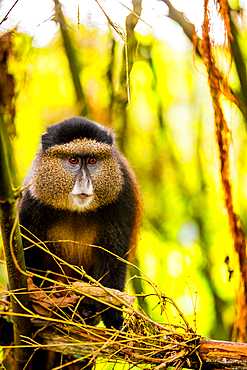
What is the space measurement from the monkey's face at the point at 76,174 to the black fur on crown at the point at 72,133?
54 mm

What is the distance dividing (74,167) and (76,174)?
0.08 meters

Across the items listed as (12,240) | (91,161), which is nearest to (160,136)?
(91,161)

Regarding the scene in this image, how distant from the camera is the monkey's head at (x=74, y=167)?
3172mm

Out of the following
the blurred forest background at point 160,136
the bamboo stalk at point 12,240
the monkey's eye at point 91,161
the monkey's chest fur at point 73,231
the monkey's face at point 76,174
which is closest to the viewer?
the bamboo stalk at point 12,240

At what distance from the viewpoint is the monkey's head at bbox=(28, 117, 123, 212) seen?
10.4 feet

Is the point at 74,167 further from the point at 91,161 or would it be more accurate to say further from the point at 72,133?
the point at 72,133

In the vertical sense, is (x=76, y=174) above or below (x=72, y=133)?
below

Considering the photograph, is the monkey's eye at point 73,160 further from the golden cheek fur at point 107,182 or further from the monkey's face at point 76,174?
the golden cheek fur at point 107,182

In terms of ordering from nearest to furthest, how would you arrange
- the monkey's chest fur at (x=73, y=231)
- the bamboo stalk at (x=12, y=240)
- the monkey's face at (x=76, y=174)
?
the bamboo stalk at (x=12, y=240)
the monkey's face at (x=76, y=174)
the monkey's chest fur at (x=73, y=231)

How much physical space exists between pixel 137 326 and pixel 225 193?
161cm

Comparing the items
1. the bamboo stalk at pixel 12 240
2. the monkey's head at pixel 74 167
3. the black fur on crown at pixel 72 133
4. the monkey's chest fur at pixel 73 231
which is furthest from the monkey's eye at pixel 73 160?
the bamboo stalk at pixel 12 240

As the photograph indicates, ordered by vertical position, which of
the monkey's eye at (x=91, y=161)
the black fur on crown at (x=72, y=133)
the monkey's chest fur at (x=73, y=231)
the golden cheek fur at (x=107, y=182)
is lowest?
the monkey's chest fur at (x=73, y=231)

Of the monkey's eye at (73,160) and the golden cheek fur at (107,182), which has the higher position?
the monkey's eye at (73,160)

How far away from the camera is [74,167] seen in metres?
3.20
